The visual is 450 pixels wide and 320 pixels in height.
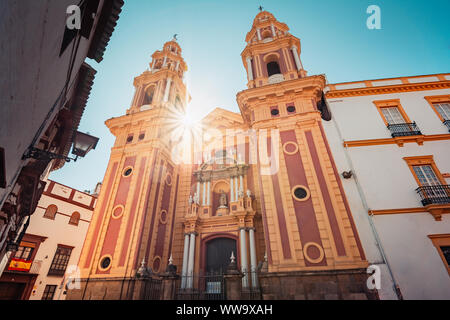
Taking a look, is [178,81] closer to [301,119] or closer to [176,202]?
[176,202]

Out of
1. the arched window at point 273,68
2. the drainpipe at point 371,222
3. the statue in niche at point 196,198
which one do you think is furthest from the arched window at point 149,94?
the drainpipe at point 371,222

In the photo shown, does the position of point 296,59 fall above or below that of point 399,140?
above

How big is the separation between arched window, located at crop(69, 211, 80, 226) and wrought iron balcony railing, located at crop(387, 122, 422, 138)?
25632 mm

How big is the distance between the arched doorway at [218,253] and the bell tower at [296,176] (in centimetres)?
465

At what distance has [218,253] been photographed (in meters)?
14.5

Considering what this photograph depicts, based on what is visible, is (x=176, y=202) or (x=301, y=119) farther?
(x=176, y=202)

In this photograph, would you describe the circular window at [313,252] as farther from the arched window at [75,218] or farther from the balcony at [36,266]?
the arched window at [75,218]

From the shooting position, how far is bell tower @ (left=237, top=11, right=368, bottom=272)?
9.76 metres

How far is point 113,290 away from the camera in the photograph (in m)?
11.7

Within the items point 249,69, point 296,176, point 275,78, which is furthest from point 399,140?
point 249,69

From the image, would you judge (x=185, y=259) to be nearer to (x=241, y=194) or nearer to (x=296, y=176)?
(x=241, y=194)

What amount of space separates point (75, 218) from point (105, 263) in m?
11.2

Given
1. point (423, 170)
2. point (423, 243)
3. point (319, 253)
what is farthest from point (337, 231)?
point (423, 170)

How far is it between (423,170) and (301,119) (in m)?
6.38
